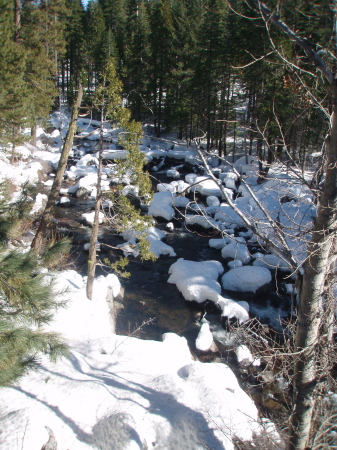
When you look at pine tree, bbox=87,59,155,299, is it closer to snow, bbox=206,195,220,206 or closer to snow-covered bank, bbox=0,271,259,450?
snow-covered bank, bbox=0,271,259,450

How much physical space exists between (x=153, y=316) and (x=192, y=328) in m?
1.27

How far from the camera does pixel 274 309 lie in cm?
1099

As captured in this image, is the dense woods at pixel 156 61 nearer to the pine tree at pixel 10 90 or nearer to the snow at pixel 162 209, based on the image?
the pine tree at pixel 10 90

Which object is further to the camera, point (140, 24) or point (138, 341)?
point (140, 24)

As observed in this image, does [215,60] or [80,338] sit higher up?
[215,60]

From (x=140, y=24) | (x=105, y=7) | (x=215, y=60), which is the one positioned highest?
(x=105, y=7)

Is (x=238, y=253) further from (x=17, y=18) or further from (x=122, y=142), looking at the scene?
(x=17, y=18)

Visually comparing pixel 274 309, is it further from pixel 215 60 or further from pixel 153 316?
pixel 215 60

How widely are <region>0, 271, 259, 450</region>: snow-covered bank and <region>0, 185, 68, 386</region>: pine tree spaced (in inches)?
26.8

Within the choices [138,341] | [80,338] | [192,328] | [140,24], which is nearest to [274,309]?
[192,328]

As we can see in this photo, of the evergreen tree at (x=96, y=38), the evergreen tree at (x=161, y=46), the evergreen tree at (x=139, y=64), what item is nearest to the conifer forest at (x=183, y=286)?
the evergreen tree at (x=161, y=46)

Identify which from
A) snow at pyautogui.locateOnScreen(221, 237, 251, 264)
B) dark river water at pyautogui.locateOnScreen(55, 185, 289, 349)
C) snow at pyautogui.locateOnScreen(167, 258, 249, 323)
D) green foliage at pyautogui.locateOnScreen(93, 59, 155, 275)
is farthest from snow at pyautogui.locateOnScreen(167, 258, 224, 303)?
green foliage at pyautogui.locateOnScreen(93, 59, 155, 275)

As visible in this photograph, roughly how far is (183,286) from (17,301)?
26.6 ft

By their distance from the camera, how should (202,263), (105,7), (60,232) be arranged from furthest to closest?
(105,7), (60,232), (202,263)
